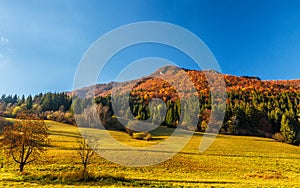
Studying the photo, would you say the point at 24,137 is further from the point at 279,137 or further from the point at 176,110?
the point at 279,137

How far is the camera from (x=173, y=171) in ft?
105

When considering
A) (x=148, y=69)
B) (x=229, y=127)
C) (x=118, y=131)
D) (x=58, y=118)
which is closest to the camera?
(x=148, y=69)

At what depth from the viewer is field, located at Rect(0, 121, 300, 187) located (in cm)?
2234

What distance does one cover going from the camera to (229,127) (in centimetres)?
7994

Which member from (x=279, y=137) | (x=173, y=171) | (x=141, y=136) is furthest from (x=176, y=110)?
(x=173, y=171)

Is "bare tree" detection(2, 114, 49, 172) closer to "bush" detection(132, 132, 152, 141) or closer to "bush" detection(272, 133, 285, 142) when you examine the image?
"bush" detection(132, 132, 152, 141)

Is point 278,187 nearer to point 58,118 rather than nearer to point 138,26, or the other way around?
point 138,26

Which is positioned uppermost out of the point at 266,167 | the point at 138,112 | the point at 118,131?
the point at 138,112

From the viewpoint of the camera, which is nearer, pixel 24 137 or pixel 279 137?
pixel 24 137

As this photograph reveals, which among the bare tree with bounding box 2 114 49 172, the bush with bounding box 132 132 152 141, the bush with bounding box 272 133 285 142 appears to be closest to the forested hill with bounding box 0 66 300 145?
the bush with bounding box 272 133 285 142

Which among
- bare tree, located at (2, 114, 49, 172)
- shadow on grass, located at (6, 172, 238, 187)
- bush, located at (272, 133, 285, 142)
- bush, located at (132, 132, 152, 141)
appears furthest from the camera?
bush, located at (272, 133, 285, 142)

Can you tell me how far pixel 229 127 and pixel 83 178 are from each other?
66.0m

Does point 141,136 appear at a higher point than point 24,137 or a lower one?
lower

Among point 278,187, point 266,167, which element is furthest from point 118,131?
point 278,187
